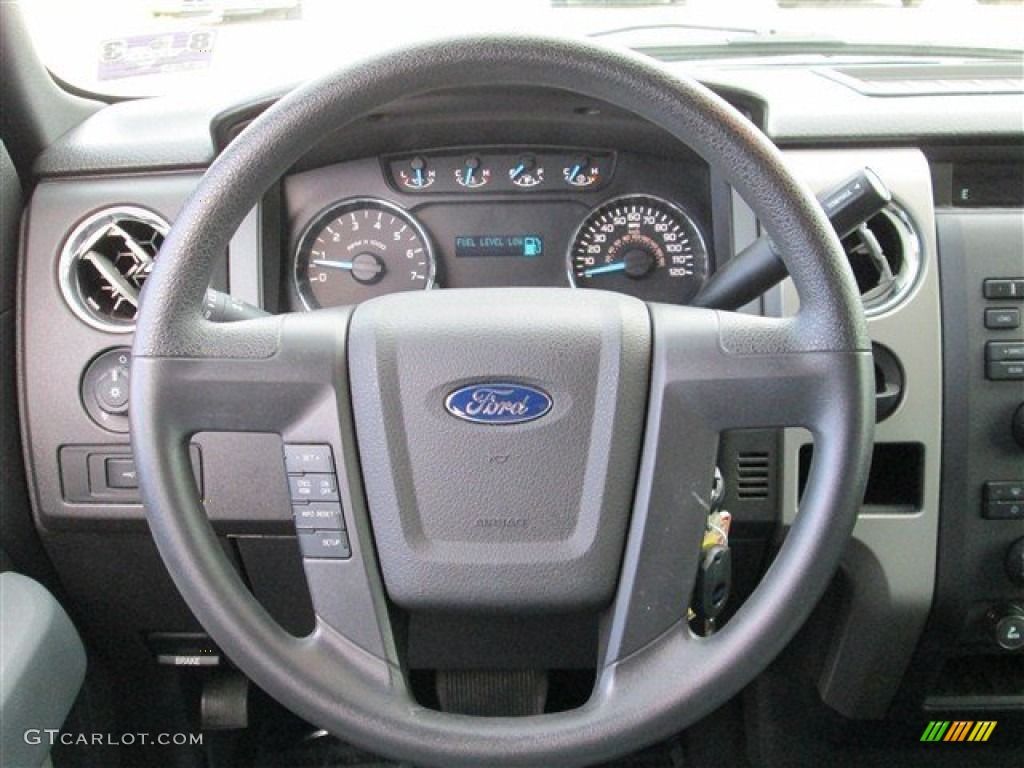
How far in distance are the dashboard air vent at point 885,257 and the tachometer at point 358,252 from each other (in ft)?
2.11

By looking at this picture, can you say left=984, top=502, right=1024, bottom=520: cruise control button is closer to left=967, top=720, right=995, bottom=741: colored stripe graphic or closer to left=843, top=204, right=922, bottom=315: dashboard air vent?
left=843, top=204, right=922, bottom=315: dashboard air vent

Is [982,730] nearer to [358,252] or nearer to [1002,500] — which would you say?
[1002,500]

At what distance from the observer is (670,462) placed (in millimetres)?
1052

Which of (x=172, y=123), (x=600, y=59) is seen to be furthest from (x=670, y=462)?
(x=172, y=123)

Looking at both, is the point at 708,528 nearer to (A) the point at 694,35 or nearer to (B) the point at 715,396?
(B) the point at 715,396

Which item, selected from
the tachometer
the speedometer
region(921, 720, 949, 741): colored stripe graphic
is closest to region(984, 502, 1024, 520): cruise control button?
region(921, 720, 949, 741): colored stripe graphic

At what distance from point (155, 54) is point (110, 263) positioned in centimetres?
44

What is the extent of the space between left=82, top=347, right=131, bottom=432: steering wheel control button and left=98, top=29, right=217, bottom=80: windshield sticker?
0.55 metres

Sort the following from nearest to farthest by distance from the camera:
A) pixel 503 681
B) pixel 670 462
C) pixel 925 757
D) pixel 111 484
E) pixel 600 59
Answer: pixel 600 59, pixel 670 462, pixel 111 484, pixel 503 681, pixel 925 757

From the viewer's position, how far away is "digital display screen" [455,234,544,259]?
5.22 feet

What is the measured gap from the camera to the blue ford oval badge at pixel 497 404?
1.07 m

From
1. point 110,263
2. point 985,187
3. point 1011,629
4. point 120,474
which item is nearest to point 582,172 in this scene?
point 985,187

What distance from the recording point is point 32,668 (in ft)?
4.21

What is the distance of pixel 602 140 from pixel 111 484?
0.90 meters
